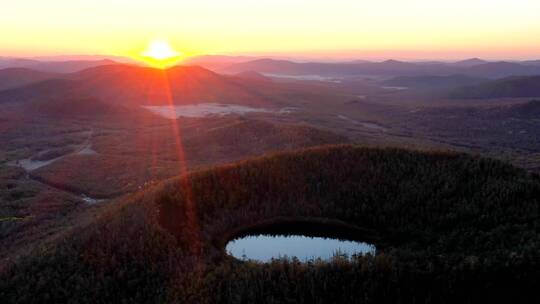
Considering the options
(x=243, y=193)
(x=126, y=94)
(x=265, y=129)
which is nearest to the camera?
(x=243, y=193)

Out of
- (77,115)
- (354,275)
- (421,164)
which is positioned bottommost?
(77,115)

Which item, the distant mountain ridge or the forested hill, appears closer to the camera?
the forested hill

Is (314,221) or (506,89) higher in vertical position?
(314,221)

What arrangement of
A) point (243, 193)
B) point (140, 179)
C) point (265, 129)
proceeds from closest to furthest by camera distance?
point (243, 193) → point (140, 179) → point (265, 129)

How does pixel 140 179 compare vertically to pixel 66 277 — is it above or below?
below

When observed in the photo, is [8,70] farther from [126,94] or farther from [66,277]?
[66,277]

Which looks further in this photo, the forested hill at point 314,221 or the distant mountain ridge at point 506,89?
the distant mountain ridge at point 506,89

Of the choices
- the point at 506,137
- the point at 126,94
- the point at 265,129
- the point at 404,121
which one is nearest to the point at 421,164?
the point at 265,129

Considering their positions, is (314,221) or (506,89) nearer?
(314,221)
